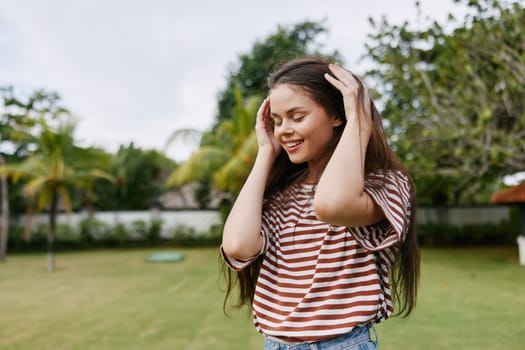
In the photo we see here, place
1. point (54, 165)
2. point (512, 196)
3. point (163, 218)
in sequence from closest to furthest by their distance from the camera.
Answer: point (512, 196), point (54, 165), point (163, 218)

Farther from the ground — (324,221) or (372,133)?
(372,133)

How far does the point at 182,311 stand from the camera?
5598 millimetres

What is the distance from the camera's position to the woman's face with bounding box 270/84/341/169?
4.02 feet

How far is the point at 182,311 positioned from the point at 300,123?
4738 mm

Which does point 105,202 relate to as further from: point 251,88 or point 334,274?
point 334,274

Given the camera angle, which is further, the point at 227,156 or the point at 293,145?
the point at 227,156

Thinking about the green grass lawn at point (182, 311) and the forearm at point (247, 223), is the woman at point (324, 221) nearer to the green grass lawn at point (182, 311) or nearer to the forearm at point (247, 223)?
the forearm at point (247, 223)

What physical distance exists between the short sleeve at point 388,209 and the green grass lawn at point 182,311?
1.30 m

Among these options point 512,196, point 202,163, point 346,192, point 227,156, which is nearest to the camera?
point 346,192

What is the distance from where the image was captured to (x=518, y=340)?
13.1 ft

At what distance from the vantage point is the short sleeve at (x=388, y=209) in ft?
3.61

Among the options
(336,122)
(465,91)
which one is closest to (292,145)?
(336,122)

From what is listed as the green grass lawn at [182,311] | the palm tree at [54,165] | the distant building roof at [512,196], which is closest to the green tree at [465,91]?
the distant building roof at [512,196]

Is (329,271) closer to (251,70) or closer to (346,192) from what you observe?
(346,192)
